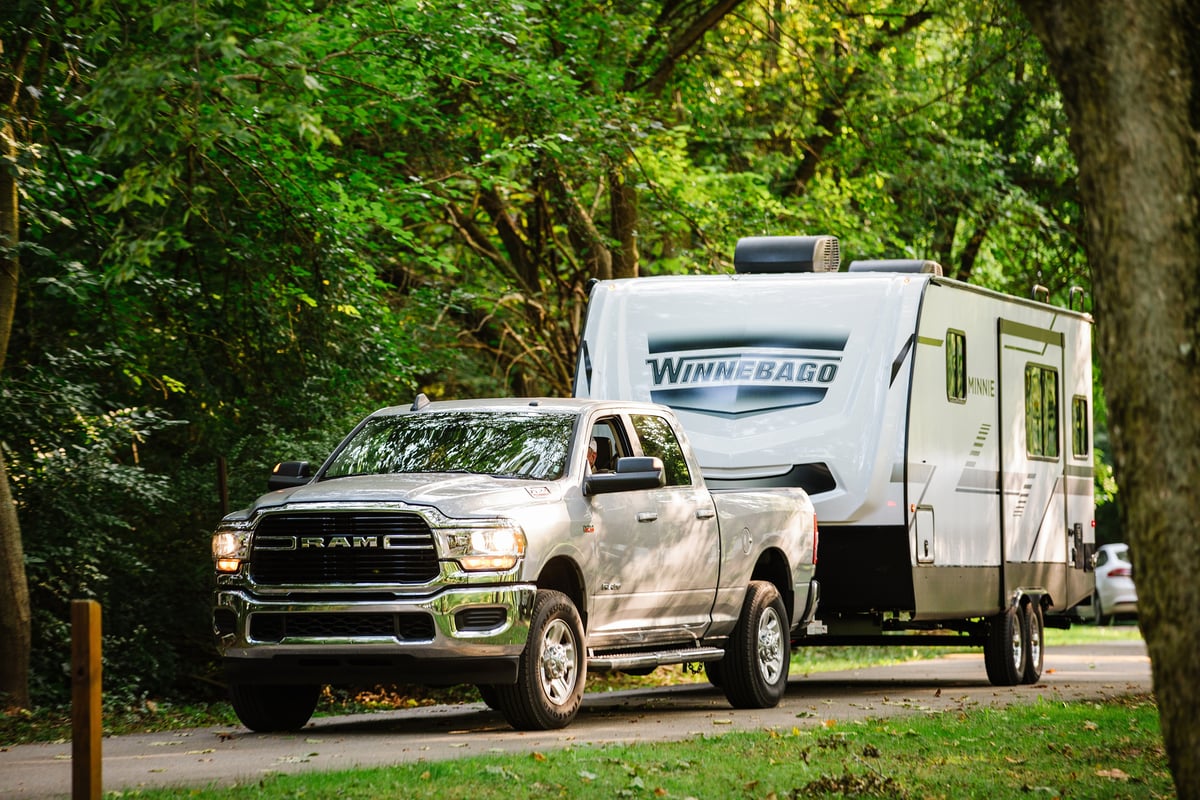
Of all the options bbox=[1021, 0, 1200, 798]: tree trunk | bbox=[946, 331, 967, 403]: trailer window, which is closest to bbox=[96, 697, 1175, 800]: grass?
bbox=[1021, 0, 1200, 798]: tree trunk

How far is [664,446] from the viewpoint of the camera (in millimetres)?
13906

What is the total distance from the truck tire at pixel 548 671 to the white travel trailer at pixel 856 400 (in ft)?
12.8

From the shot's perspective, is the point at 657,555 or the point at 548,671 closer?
the point at 548,671

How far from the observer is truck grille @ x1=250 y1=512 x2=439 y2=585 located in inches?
448

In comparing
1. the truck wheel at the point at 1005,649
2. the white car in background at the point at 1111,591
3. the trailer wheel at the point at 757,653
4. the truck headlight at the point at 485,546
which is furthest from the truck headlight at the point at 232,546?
the white car in background at the point at 1111,591

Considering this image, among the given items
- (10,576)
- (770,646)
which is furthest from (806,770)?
(10,576)

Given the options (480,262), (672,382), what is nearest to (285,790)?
(672,382)

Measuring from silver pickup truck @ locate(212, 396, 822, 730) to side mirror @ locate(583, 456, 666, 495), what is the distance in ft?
0.04

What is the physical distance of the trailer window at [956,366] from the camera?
16.3 meters

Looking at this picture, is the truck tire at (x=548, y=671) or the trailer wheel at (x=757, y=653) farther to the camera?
the trailer wheel at (x=757, y=653)

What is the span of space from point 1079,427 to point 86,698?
14.7 m

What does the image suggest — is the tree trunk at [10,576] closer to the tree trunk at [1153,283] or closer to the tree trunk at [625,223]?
the tree trunk at [1153,283]

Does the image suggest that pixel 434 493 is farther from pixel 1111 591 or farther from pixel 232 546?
pixel 1111 591

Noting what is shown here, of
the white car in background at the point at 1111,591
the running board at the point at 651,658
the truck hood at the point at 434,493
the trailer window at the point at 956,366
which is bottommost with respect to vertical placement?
the white car in background at the point at 1111,591
